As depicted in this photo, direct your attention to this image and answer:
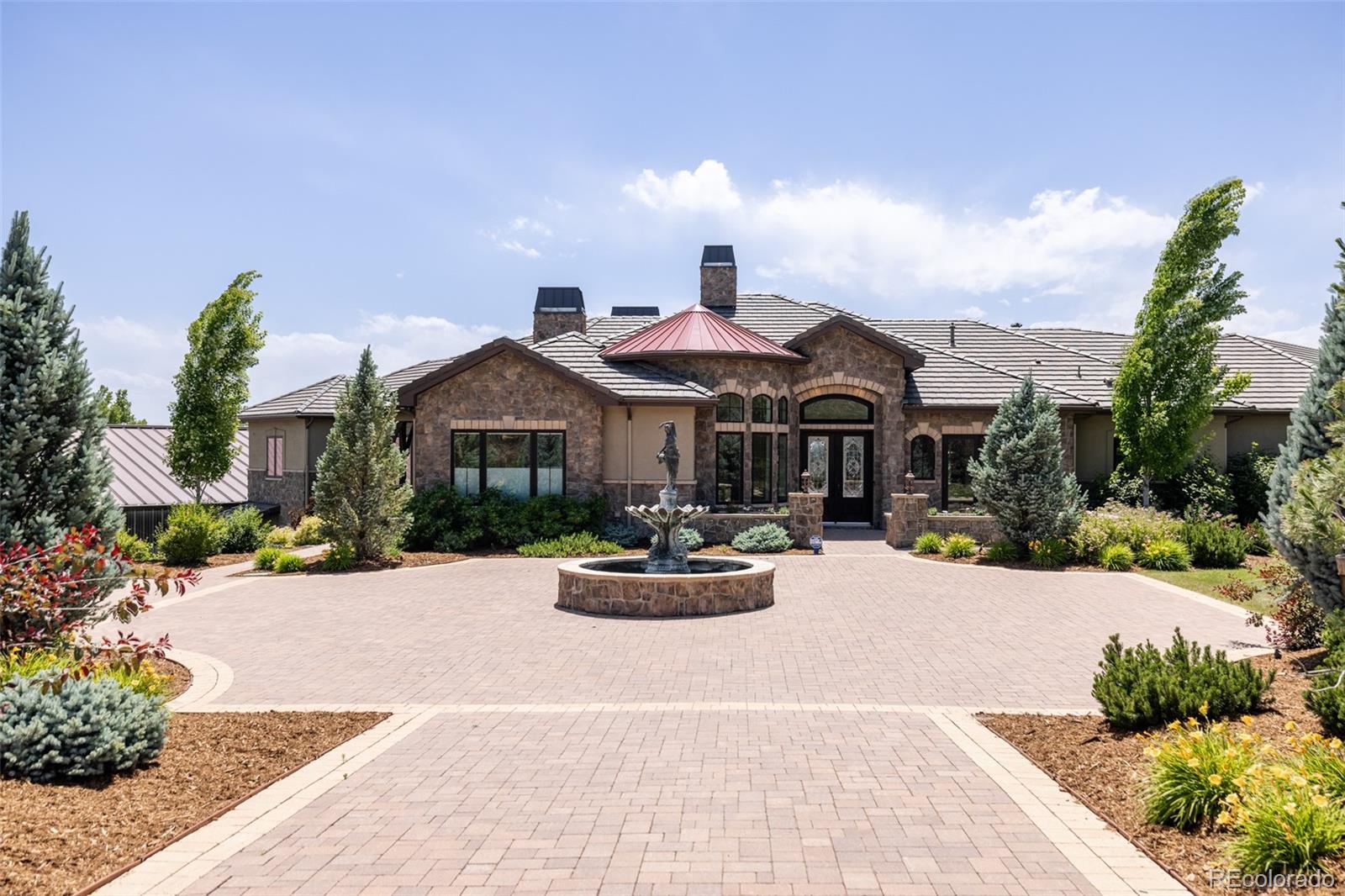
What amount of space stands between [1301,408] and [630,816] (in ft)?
29.2

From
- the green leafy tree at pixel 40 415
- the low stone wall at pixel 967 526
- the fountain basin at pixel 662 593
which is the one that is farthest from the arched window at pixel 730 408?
the green leafy tree at pixel 40 415

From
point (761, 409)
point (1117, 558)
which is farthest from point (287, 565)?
point (1117, 558)

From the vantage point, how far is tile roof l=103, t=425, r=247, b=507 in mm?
24922

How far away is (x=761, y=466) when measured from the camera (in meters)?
23.7

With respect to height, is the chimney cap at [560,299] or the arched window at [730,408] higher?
the chimney cap at [560,299]

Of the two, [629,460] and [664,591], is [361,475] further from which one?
[664,591]

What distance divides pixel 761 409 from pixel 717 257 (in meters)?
7.33

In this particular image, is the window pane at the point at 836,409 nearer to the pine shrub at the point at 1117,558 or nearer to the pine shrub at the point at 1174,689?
the pine shrub at the point at 1117,558

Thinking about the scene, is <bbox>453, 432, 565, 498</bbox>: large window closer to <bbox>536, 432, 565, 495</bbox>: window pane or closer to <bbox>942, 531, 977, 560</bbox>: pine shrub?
<bbox>536, 432, 565, 495</bbox>: window pane

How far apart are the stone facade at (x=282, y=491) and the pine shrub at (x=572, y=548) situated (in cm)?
1102

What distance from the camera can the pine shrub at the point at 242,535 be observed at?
70.4 ft

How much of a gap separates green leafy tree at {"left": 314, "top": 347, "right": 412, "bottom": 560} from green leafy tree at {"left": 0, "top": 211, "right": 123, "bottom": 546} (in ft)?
29.0

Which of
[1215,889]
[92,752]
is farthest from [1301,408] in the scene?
[92,752]

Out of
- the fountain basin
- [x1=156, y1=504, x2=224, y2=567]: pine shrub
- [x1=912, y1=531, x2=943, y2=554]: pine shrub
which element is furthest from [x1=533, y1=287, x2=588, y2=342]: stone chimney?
the fountain basin
